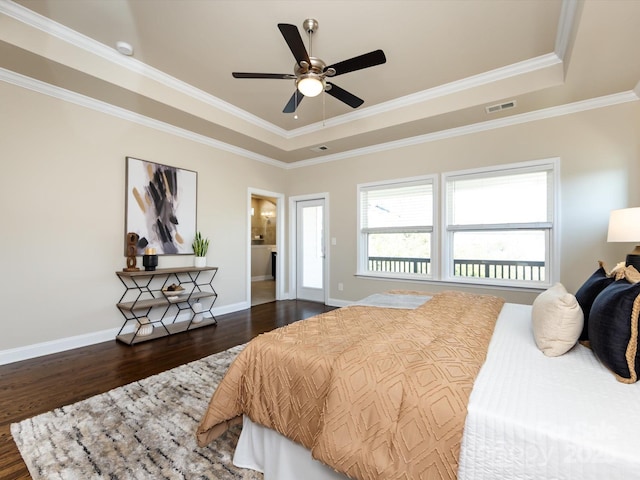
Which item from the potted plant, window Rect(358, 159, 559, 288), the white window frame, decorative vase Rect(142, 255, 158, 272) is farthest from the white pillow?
the potted plant

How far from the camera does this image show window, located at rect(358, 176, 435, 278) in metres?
4.49

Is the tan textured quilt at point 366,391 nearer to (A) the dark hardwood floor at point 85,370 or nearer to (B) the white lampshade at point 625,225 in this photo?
(A) the dark hardwood floor at point 85,370

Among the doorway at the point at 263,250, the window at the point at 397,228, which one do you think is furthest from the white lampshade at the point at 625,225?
the doorway at the point at 263,250

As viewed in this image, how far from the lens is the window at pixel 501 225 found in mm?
3641

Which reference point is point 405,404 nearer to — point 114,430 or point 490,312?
point 490,312

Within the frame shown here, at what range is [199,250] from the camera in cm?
427

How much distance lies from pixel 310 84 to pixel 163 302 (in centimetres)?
298

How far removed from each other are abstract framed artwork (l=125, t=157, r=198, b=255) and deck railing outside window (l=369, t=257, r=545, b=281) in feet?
9.88

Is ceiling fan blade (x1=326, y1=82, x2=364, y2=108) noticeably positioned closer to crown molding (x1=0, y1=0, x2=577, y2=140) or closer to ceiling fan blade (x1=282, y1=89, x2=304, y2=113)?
ceiling fan blade (x1=282, y1=89, x2=304, y2=113)

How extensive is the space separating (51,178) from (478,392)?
411cm

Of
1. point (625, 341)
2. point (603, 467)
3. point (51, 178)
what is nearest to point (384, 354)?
point (603, 467)

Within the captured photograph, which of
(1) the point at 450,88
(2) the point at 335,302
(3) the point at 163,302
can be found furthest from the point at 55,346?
(1) the point at 450,88

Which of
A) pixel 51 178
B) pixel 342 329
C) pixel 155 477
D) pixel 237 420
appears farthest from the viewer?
pixel 51 178

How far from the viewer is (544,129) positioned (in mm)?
3582
